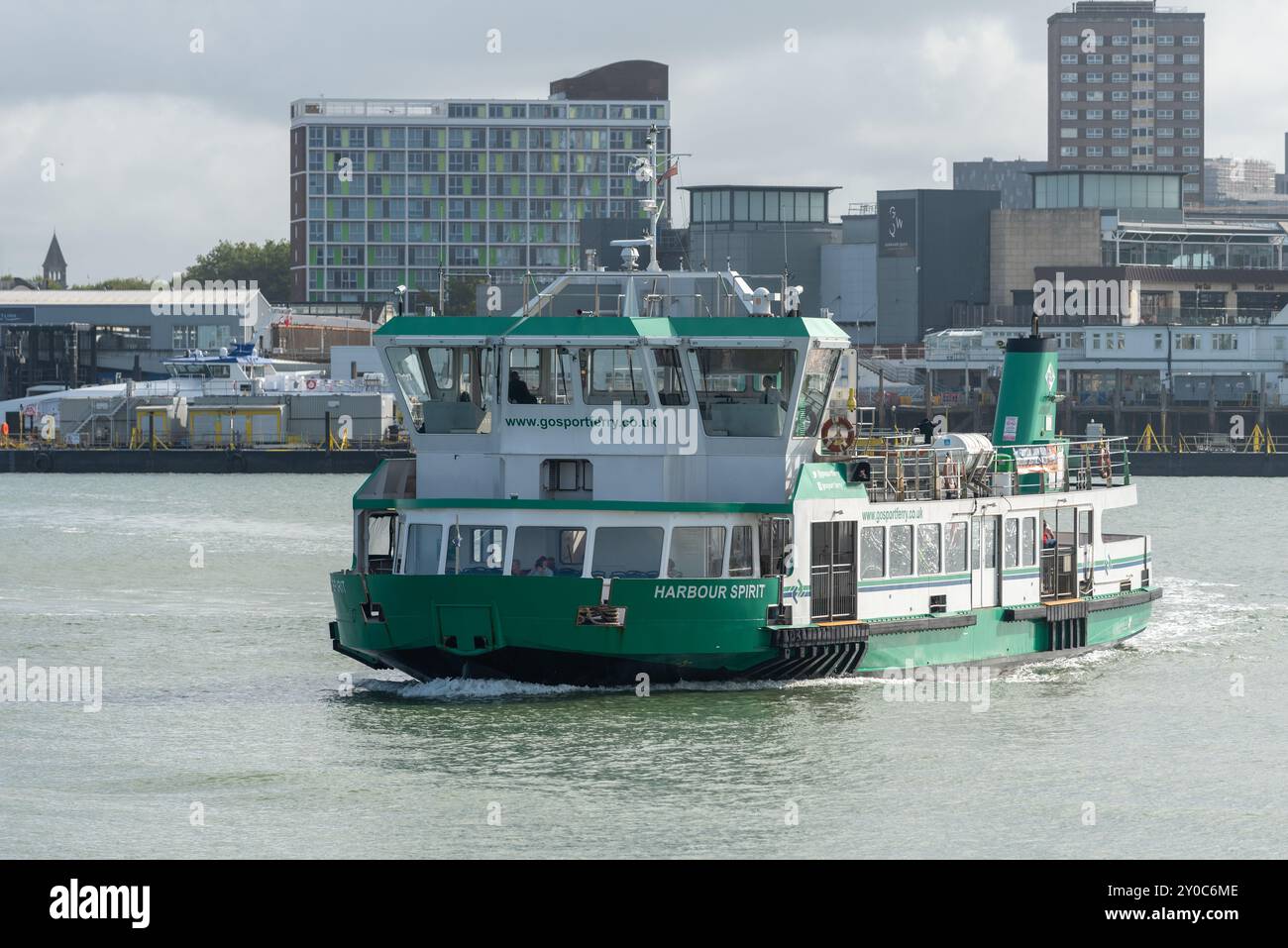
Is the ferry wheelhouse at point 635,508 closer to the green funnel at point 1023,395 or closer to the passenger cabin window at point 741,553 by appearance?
the passenger cabin window at point 741,553

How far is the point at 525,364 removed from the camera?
103ft

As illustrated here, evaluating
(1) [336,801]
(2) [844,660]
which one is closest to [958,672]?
(2) [844,660]

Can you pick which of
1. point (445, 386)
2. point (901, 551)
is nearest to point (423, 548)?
point (445, 386)

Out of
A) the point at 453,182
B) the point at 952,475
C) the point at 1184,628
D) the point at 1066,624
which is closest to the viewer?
the point at 952,475

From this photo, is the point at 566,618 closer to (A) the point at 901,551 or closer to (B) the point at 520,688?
(B) the point at 520,688

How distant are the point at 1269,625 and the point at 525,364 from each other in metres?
20.3

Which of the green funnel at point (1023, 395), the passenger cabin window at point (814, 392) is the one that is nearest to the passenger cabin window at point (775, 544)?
the passenger cabin window at point (814, 392)

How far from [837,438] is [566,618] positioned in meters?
5.48

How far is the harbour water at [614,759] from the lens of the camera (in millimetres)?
23422

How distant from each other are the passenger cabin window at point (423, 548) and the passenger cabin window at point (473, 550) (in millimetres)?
276

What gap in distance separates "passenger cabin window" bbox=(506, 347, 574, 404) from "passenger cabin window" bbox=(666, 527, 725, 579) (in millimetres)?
2760

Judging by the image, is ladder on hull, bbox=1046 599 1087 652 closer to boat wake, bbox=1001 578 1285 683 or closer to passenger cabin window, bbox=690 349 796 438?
boat wake, bbox=1001 578 1285 683

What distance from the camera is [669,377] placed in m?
30.9
